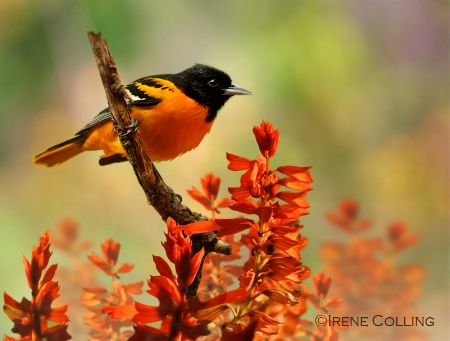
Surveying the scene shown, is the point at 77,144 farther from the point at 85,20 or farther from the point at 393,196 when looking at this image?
the point at 393,196

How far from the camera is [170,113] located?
1.21 metres

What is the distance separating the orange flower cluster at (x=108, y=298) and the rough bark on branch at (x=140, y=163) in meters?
0.07

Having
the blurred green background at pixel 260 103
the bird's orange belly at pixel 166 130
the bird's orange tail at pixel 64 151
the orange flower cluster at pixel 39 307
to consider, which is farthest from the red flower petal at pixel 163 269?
the blurred green background at pixel 260 103

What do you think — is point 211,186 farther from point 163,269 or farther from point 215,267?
point 163,269

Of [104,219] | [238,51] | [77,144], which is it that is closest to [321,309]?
[77,144]

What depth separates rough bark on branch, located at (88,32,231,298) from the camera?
58 centimetres

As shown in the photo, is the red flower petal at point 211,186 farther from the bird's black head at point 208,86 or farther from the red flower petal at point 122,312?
the bird's black head at point 208,86

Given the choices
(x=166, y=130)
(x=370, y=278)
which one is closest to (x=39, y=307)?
(x=370, y=278)

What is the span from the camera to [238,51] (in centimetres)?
202

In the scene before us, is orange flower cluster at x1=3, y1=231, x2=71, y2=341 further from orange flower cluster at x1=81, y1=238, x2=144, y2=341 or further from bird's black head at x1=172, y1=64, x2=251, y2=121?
bird's black head at x1=172, y1=64, x2=251, y2=121

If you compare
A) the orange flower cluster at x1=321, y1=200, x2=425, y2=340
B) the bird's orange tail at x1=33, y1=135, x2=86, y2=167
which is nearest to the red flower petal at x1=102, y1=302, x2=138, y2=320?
the orange flower cluster at x1=321, y1=200, x2=425, y2=340

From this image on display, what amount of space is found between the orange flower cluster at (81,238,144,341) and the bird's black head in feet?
2.25

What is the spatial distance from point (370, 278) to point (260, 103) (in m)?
1.24

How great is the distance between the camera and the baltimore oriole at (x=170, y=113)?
1.18m
